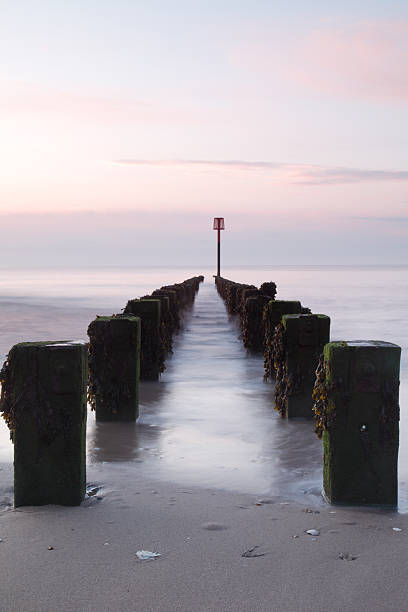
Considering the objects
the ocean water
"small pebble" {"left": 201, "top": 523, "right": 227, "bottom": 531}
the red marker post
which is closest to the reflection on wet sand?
the ocean water

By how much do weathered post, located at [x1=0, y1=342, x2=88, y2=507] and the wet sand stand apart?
0.15 meters

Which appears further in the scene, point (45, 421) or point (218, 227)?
point (218, 227)

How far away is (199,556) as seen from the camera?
393 centimetres

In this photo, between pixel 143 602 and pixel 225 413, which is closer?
pixel 143 602

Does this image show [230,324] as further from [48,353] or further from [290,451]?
[48,353]

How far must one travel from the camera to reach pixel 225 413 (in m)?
8.40

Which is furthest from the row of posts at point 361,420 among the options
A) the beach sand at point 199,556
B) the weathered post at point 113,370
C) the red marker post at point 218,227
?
the red marker post at point 218,227

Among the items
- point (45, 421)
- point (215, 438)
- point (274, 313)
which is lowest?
point (215, 438)

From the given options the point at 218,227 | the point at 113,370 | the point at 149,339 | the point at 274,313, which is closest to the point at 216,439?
the point at 113,370

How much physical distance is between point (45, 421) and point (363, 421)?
2187 millimetres

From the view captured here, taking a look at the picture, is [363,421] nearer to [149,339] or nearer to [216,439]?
[216,439]

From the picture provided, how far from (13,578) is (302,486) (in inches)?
99.0

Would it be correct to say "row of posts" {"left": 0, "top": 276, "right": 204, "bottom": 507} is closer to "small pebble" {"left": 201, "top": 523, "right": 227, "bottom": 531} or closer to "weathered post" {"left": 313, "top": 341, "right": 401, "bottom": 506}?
Answer: "small pebble" {"left": 201, "top": 523, "right": 227, "bottom": 531}

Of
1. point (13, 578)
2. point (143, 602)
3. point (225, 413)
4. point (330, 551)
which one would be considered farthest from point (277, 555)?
point (225, 413)
